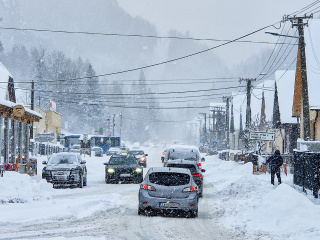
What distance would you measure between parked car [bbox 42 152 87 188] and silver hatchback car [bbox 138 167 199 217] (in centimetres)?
1031

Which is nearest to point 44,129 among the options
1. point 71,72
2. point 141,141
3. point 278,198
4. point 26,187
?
point 71,72

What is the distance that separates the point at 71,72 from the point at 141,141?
130 feet

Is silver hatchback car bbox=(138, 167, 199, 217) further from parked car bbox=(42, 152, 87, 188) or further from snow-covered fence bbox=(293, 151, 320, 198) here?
parked car bbox=(42, 152, 87, 188)

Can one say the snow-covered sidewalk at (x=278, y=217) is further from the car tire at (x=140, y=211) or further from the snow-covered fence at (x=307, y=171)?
the snow-covered fence at (x=307, y=171)

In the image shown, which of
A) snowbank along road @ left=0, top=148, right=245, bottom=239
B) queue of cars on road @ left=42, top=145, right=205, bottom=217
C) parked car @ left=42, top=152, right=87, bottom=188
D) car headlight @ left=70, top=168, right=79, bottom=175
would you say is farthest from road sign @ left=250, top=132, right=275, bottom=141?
snowbank along road @ left=0, top=148, right=245, bottom=239

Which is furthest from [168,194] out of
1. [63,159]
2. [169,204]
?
[63,159]

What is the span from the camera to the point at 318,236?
10.7 metres

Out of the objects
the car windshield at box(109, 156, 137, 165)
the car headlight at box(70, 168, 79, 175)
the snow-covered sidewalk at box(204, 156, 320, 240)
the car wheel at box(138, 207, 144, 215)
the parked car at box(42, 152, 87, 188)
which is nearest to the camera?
the snow-covered sidewalk at box(204, 156, 320, 240)

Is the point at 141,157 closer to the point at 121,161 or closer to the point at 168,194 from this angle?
the point at 121,161

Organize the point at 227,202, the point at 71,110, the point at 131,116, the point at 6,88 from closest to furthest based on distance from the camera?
the point at 227,202 → the point at 6,88 → the point at 71,110 → the point at 131,116

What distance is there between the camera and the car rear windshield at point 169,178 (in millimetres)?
14977

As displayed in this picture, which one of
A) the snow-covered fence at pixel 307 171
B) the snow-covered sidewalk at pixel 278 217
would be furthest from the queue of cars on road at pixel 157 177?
the snow-covered fence at pixel 307 171

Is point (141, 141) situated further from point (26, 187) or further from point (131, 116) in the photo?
point (26, 187)

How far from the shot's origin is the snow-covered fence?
18750 mm
